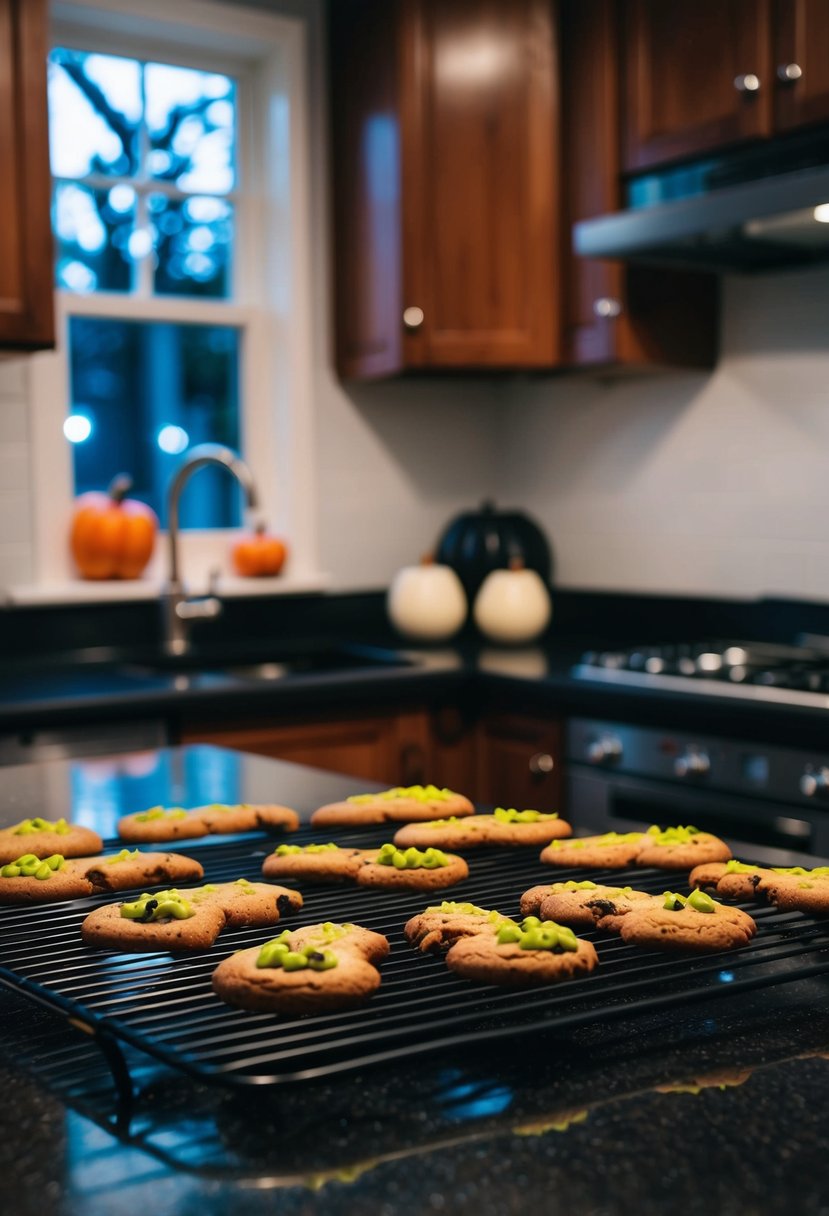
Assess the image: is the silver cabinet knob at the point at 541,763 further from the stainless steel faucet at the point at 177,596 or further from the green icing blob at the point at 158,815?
the green icing blob at the point at 158,815

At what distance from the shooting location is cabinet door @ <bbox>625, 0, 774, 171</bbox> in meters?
3.04

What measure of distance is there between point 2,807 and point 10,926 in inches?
26.5

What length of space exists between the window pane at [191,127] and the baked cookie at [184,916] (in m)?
3.04

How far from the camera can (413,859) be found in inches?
53.9

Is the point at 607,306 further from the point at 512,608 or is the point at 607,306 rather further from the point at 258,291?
the point at 258,291

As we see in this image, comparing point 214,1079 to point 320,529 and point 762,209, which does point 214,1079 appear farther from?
point 320,529

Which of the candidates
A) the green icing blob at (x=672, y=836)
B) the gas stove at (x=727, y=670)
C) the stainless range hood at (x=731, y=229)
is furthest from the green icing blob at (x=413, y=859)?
the stainless range hood at (x=731, y=229)

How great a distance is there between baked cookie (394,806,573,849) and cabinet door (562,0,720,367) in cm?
221

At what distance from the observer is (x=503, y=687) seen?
3.31 m

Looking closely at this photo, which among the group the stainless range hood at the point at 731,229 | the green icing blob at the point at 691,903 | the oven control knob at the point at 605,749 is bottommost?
the oven control knob at the point at 605,749

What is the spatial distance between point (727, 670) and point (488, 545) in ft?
4.00

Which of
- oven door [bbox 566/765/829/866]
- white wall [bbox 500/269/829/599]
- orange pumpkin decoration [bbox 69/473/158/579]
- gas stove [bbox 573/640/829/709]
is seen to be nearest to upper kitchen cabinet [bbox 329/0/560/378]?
white wall [bbox 500/269/829/599]

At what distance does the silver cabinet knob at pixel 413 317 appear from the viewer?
367cm

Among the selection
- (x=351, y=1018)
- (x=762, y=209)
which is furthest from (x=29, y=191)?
(x=351, y=1018)
